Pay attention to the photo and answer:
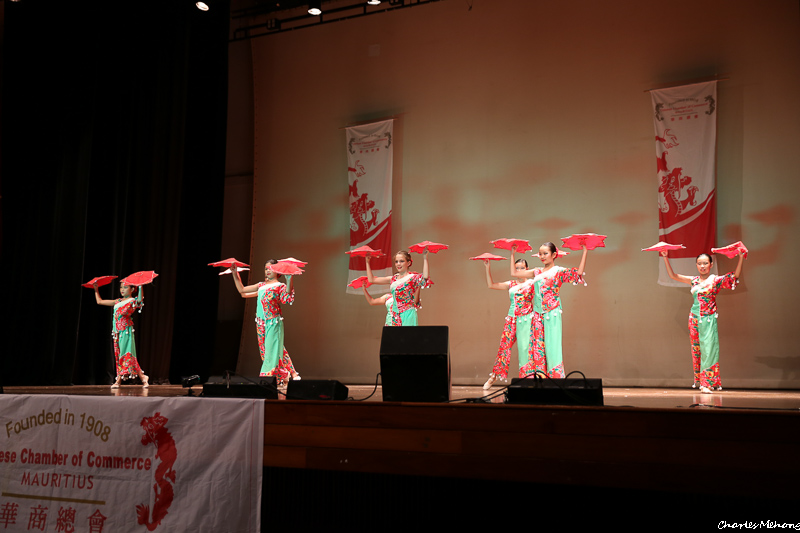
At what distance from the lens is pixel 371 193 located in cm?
870

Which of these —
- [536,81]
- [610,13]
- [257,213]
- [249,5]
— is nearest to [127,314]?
[257,213]

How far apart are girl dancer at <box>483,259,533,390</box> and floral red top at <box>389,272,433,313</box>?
2.50ft

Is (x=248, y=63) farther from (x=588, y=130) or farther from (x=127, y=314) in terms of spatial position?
(x=588, y=130)

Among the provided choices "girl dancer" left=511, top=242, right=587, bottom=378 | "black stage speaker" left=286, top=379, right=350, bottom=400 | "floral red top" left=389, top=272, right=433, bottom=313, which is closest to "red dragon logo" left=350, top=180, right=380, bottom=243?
"floral red top" left=389, top=272, right=433, bottom=313

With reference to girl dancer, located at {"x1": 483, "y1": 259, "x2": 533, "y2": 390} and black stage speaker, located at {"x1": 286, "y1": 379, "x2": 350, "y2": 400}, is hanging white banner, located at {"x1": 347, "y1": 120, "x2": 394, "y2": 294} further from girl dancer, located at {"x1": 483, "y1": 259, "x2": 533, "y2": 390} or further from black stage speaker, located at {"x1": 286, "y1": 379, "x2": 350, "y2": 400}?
black stage speaker, located at {"x1": 286, "y1": 379, "x2": 350, "y2": 400}

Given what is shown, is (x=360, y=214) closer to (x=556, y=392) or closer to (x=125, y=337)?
(x=125, y=337)

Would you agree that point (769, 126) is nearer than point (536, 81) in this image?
Yes

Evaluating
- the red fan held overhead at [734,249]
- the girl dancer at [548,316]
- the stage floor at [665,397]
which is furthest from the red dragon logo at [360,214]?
the red fan held overhead at [734,249]

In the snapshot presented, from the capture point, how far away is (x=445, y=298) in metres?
8.44

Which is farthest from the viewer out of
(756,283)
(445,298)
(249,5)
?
(249,5)


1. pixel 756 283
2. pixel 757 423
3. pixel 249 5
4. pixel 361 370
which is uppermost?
pixel 249 5

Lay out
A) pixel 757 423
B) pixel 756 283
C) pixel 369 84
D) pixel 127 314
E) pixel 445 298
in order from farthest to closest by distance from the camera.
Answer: pixel 369 84 < pixel 445 298 < pixel 127 314 < pixel 756 283 < pixel 757 423

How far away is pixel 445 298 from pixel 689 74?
13.0 feet

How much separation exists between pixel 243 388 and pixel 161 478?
55 cm
